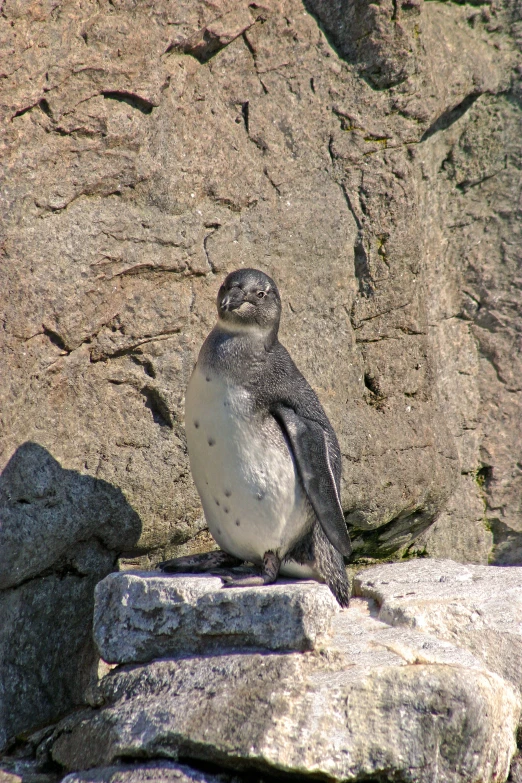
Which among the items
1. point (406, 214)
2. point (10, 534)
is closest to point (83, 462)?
point (10, 534)

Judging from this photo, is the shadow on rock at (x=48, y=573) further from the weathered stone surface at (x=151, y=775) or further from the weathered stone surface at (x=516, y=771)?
the weathered stone surface at (x=516, y=771)

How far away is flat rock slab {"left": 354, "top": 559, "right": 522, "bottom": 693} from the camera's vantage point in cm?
326

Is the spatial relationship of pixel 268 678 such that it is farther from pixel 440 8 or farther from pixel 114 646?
pixel 440 8

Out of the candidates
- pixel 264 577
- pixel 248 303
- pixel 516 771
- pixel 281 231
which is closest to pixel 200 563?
pixel 264 577

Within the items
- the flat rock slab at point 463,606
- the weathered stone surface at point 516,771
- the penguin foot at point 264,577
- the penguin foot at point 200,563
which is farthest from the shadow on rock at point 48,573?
the weathered stone surface at point 516,771

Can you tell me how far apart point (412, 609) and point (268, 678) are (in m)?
0.77

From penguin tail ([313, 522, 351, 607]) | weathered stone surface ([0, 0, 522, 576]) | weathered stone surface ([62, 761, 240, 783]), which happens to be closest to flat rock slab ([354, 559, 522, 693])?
penguin tail ([313, 522, 351, 607])

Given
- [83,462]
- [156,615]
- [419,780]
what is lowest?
[419,780]

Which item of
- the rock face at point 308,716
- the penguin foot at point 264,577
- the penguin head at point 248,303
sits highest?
the penguin head at point 248,303

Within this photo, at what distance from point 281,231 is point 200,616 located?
1932 mm

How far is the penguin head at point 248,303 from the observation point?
3344mm

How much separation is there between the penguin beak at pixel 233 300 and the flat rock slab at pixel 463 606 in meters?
1.26

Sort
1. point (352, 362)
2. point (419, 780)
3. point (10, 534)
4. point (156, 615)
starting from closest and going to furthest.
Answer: point (419, 780), point (156, 615), point (10, 534), point (352, 362)

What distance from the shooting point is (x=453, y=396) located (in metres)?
4.86
